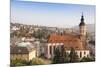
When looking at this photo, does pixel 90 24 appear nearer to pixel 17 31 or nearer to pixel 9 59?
pixel 17 31

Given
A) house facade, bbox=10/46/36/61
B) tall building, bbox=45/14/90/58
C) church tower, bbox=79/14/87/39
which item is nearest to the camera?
house facade, bbox=10/46/36/61

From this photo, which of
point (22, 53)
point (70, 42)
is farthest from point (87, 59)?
point (22, 53)

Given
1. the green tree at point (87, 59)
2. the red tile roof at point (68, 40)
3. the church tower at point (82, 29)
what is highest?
the church tower at point (82, 29)

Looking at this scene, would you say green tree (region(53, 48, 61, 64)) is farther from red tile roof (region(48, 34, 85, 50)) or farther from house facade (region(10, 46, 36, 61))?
house facade (region(10, 46, 36, 61))

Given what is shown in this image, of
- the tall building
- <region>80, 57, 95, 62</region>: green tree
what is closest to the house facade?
the tall building

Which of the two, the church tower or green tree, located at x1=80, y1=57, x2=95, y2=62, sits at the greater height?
the church tower

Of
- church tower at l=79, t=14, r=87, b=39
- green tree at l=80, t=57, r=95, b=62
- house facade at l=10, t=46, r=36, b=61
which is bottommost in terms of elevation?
green tree at l=80, t=57, r=95, b=62

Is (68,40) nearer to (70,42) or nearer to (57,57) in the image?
(70,42)

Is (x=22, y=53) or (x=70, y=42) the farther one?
(x=70, y=42)

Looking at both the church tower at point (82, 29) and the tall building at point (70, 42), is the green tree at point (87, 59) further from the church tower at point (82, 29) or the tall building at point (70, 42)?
the church tower at point (82, 29)

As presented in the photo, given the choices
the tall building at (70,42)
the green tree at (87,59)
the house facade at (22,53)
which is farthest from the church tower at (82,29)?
the house facade at (22,53)
